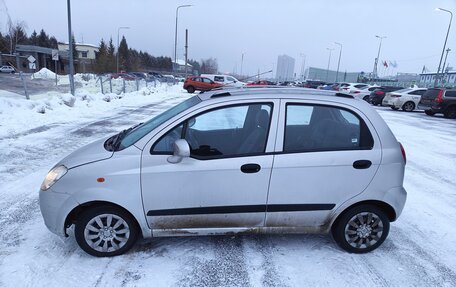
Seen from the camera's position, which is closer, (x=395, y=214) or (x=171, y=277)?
(x=171, y=277)

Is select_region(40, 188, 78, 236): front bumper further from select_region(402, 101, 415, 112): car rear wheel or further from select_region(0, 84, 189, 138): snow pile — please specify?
select_region(402, 101, 415, 112): car rear wheel

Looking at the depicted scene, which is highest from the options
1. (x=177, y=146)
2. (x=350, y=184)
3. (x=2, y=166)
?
(x=177, y=146)

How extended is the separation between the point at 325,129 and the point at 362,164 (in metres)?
0.50

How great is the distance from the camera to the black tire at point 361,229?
3303 millimetres

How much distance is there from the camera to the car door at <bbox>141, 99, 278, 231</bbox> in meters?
3.00

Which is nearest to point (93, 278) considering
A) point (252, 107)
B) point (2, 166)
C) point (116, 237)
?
point (116, 237)

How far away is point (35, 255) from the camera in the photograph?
125 inches

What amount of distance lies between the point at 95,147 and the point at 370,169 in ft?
9.30

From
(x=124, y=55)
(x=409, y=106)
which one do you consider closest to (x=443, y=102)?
(x=409, y=106)

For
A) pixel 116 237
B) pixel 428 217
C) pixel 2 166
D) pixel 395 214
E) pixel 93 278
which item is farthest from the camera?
pixel 2 166

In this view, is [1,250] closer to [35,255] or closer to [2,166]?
[35,255]

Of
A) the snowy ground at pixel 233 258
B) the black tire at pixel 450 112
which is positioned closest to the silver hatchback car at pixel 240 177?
the snowy ground at pixel 233 258

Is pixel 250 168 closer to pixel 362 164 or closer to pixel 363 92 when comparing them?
pixel 362 164

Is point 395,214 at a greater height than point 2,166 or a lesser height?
greater
